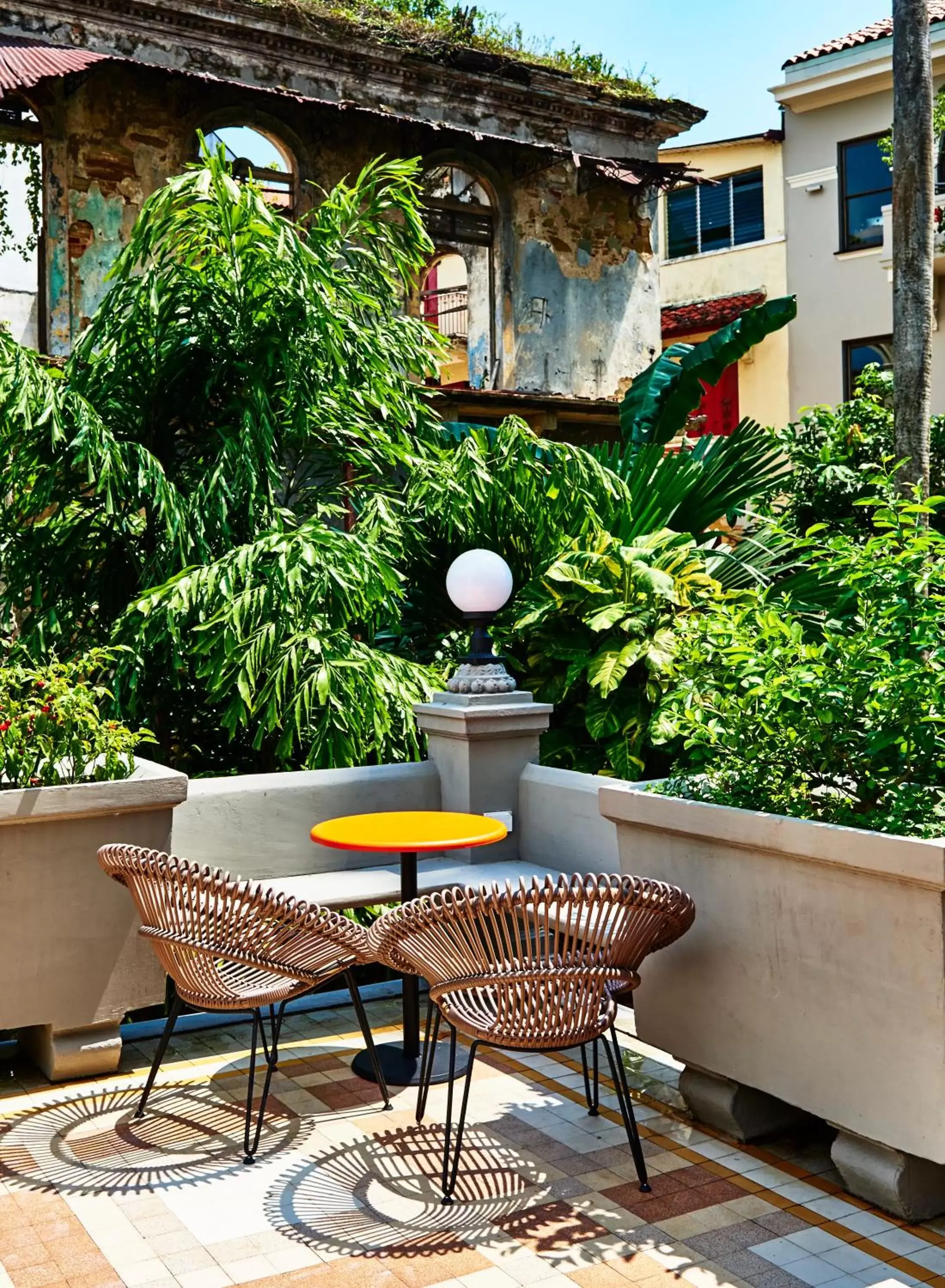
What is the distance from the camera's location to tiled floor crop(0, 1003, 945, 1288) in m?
3.39

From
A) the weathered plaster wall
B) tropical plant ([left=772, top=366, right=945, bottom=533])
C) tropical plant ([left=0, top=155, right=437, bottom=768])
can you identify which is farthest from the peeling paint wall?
tropical plant ([left=0, top=155, right=437, bottom=768])

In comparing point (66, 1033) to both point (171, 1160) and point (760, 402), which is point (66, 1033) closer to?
point (171, 1160)

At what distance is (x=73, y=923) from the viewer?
4680 millimetres

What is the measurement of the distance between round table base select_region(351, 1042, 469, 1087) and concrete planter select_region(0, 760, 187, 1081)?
0.77 m

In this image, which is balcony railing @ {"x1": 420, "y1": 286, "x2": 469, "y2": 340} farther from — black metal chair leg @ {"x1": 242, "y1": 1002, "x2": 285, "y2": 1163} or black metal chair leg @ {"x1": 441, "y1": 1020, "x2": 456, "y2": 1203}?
black metal chair leg @ {"x1": 441, "y1": 1020, "x2": 456, "y2": 1203}

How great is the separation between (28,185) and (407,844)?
34.2 feet

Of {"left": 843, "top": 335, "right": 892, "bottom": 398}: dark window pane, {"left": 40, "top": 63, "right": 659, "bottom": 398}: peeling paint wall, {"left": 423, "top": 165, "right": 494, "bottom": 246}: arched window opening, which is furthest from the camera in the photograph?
{"left": 843, "top": 335, "right": 892, "bottom": 398}: dark window pane

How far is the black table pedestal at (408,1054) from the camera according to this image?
4.71m

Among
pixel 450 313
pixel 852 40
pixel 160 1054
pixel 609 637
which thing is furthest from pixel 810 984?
pixel 450 313

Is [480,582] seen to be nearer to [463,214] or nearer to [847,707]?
[847,707]

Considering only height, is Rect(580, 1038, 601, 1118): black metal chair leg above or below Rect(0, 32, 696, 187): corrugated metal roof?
below

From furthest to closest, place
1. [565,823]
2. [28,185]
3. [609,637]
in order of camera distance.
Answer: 1. [28,185]
2. [609,637]
3. [565,823]

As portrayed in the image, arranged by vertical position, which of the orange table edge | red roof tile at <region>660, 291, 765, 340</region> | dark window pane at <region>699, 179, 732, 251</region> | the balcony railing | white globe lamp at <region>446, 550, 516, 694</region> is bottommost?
the orange table edge

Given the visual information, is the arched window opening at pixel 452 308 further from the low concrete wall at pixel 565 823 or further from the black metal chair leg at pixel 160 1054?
the black metal chair leg at pixel 160 1054
